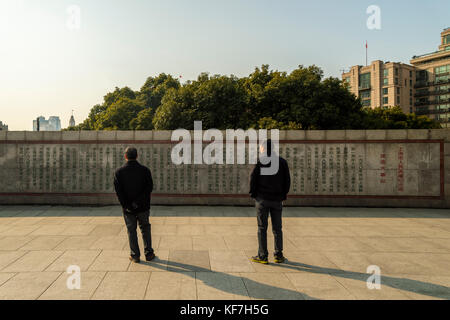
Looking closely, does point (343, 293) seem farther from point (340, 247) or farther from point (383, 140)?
point (383, 140)

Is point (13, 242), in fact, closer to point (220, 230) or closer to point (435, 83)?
point (220, 230)

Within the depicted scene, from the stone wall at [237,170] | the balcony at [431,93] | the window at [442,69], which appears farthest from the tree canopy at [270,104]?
the window at [442,69]

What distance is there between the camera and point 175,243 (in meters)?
5.56

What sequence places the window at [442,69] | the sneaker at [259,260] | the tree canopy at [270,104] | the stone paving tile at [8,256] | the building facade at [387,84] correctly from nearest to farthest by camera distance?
the stone paving tile at [8,256]
the sneaker at [259,260]
the tree canopy at [270,104]
the window at [442,69]
the building facade at [387,84]

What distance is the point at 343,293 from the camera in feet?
11.9

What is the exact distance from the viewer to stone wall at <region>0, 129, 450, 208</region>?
30.5ft

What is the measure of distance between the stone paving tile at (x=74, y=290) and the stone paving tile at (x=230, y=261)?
1.50m

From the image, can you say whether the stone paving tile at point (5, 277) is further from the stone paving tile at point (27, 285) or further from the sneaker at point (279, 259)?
the sneaker at point (279, 259)

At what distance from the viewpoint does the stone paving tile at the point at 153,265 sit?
14.1 feet

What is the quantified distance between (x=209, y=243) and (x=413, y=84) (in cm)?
7071

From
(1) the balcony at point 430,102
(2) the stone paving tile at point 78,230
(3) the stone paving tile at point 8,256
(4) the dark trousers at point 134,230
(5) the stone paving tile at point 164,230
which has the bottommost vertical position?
(5) the stone paving tile at point 164,230

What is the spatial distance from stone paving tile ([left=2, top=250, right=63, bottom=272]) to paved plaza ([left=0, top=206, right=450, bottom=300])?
1cm

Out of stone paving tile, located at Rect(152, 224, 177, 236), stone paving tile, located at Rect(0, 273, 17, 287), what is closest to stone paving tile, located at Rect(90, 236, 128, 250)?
stone paving tile, located at Rect(152, 224, 177, 236)
